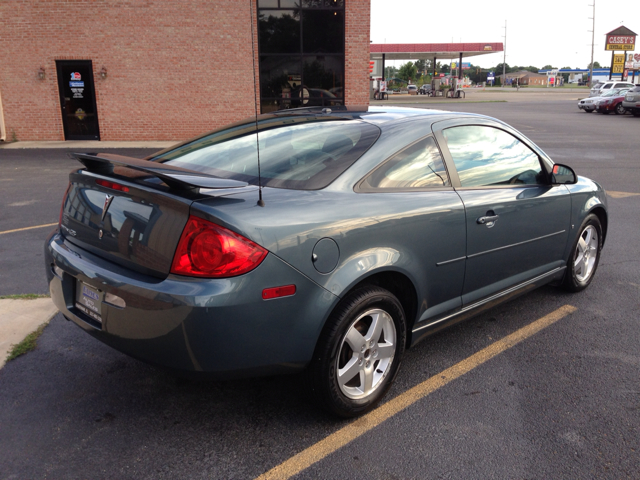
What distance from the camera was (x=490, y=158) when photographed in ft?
12.4

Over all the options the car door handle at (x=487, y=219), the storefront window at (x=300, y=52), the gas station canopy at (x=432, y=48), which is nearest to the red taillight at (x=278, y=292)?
the car door handle at (x=487, y=219)

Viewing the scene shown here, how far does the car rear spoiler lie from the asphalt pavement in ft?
4.14

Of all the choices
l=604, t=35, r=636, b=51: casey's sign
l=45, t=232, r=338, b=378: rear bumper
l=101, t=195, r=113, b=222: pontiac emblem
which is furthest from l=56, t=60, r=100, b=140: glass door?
l=604, t=35, r=636, b=51: casey's sign

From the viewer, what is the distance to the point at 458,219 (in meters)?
3.25

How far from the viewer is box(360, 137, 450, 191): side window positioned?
3006 millimetres

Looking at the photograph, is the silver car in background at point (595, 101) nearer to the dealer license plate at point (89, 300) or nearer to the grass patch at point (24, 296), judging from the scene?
the grass patch at point (24, 296)

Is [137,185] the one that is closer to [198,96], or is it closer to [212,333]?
[212,333]

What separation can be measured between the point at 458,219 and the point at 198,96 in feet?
51.2

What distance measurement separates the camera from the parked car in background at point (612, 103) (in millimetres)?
32875

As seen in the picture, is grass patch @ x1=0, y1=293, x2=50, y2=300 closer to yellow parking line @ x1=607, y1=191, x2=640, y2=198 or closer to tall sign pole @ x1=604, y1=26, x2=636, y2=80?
yellow parking line @ x1=607, y1=191, x2=640, y2=198

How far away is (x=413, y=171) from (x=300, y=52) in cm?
1523

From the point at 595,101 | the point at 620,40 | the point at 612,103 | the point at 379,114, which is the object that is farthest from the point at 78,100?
the point at 620,40

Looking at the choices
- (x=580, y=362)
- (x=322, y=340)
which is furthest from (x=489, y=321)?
(x=322, y=340)

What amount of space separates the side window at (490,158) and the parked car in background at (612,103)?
111 ft
